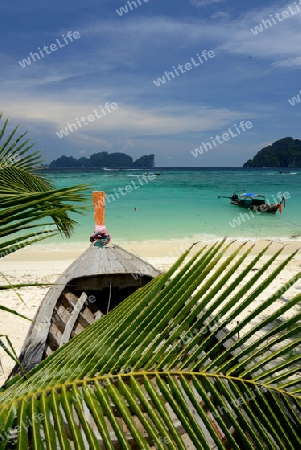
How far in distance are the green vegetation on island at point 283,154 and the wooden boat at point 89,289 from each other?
503 feet

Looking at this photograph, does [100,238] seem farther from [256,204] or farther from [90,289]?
[256,204]

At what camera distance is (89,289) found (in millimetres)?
5844

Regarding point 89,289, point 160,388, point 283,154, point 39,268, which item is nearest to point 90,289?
point 89,289

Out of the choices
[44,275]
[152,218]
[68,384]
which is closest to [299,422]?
[68,384]

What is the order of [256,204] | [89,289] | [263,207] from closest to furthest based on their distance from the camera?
1. [89,289]
2. [263,207]
3. [256,204]

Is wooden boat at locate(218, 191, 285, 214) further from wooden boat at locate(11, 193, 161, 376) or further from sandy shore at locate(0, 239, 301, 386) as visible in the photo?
wooden boat at locate(11, 193, 161, 376)

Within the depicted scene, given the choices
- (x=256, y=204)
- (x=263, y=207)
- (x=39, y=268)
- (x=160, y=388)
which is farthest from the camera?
Answer: (x=256, y=204)

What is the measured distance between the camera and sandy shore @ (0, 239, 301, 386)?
862 centimetres

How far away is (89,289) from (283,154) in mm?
156044

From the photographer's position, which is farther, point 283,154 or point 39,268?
point 283,154

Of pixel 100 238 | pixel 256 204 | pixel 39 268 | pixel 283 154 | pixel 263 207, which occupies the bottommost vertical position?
pixel 100 238

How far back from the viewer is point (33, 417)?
805mm

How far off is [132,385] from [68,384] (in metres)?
0.17

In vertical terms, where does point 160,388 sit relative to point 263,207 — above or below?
below
